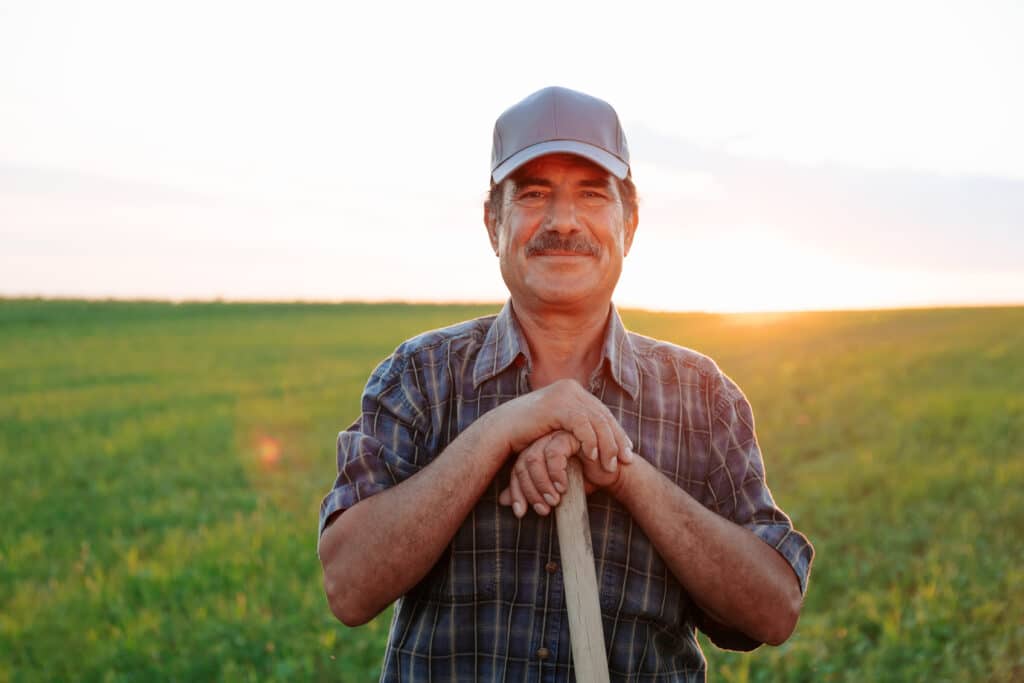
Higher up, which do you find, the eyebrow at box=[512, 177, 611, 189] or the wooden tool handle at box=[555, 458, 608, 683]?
the eyebrow at box=[512, 177, 611, 189]

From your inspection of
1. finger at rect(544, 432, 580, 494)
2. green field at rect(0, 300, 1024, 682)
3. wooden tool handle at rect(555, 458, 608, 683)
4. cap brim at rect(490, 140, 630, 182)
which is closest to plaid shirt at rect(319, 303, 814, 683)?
wooden tool handle at rect(555, 458, 608, 683)

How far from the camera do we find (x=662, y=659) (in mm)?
2264

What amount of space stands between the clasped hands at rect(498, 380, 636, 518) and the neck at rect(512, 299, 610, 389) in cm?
35

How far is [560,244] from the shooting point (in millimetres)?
2217

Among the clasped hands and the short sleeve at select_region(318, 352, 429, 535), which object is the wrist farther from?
the short sleeve at select_region(318, 352, 429, 535)

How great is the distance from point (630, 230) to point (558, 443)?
0.73 meters

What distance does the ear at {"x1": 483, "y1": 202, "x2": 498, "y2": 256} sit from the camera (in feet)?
8.12

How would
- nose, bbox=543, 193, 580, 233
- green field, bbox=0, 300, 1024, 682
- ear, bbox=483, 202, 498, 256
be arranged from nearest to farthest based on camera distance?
nose, bbox=543, 193, 580, 233, ear, bbox=483, 202, 498, 256, green field, bbox=0, 300, 1024, 682

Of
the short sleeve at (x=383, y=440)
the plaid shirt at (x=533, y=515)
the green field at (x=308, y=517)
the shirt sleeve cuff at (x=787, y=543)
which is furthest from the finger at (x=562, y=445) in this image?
the green field at (x=308, y=517)

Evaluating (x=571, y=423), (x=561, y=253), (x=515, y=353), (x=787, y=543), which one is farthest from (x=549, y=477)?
(x=787, y=543)

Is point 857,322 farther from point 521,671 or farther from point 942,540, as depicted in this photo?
point 521,671

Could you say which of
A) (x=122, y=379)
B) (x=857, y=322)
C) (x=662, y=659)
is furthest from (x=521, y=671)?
(x=857, y=322)

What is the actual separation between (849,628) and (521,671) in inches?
156

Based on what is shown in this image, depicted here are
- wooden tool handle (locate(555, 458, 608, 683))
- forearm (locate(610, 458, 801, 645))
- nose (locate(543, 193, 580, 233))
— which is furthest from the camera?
nose (locate(543, 193, 580, 233))
